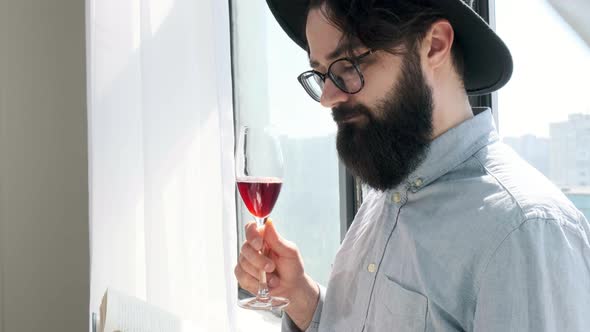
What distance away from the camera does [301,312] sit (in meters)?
1.17

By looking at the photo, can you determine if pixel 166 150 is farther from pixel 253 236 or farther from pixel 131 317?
pixel 131 317

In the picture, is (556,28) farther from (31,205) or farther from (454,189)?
(31,205)

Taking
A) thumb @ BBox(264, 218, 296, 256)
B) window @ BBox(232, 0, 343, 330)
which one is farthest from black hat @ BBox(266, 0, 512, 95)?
window @ BBox(232, 0, 343, 330)

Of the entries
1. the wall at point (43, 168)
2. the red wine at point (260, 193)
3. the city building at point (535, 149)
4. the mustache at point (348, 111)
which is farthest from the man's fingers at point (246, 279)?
the wall at point (43, 168)

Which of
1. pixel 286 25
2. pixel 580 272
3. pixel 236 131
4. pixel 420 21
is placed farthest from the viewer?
pixel 236 131

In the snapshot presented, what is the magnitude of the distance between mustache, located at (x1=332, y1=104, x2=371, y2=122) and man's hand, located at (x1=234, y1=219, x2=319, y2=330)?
24cm

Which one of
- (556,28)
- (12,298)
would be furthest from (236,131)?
(556,28)

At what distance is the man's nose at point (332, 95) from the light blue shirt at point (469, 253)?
0.61 feet

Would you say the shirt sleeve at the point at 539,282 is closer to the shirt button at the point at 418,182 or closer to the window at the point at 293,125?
the shirt button at the point at 418,182

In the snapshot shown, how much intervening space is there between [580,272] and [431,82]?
0.40 metres

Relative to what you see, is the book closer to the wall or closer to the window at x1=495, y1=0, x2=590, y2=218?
the window at x1=495, y1=0, x2=590, y2=218

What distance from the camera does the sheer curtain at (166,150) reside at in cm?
158

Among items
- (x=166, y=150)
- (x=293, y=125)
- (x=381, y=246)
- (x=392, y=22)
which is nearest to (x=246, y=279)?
(x=381, y=246)

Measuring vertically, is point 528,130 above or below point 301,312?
above
